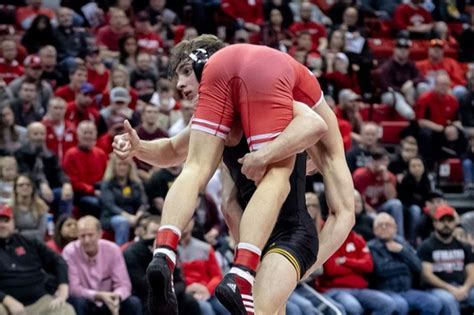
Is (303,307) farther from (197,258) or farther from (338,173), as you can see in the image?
(338,173)

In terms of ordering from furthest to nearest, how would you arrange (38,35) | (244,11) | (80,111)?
(244,11) < (38,35) < (80,111)

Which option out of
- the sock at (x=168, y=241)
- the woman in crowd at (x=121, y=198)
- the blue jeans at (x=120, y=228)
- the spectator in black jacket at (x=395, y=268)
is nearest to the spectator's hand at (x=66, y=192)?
the woman in crowd at (x=121, y=198)

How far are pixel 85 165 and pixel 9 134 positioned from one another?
83 centimetres

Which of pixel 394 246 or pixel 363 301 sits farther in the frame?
pixel 394 246

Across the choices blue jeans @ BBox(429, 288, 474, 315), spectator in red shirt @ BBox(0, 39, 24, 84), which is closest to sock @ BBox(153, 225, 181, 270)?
blue jeans @ BBox(429, 288, 474, 315)

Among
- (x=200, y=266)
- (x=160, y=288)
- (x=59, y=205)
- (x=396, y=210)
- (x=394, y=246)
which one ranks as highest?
(x=160, y=288)

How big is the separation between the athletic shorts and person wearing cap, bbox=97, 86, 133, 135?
6.01 metres

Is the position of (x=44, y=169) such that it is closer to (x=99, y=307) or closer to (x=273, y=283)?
(x=99, y=307)

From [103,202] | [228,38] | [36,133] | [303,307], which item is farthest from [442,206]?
[228,38]

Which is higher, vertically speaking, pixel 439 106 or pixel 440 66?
pixel 439 106

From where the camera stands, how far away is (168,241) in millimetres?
5590

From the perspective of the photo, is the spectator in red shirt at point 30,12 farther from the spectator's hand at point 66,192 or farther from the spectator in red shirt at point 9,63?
the spectator's hand at point 66,192

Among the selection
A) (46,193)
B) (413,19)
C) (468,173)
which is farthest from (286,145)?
(413,19)

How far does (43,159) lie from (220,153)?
16.9 feet
